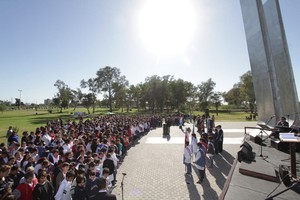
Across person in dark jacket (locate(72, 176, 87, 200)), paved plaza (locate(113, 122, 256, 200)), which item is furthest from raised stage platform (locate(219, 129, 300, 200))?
person in dark jacket (locate(72, 176, 87, 200))

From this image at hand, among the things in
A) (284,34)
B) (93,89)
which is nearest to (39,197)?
(284,34)

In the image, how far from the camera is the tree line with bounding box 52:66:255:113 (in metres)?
61.9

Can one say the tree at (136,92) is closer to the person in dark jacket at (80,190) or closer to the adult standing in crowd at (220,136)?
the adult standing in crowd at (220,136)

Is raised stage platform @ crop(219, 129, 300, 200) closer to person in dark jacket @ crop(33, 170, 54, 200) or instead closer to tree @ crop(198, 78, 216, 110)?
person in dark jacket @ crop(33, 170, 54, 200)

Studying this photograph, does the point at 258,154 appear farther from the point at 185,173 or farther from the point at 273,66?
the point at 273,66

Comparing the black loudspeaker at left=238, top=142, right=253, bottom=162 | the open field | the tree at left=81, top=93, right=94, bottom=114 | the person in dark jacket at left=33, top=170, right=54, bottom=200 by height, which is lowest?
the black loudspeaker at left=238, top=142, right=253, bottom=162

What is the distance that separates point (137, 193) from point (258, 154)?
6.45m

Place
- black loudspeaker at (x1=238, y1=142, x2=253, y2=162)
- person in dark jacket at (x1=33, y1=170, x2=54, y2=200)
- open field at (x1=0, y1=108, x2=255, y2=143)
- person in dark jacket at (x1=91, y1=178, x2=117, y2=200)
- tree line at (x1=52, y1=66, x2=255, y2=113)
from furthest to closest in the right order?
tree line at (x1=52, y1=66, x2=255, y2=113) → open field at (x1=0, y1=108, x2=255, y2=143) → black loudspeaker at (x1=238, y1=142, x2=253, y2=162) → person in dark jacket at (x1=91, y1=178, x2=117, y2=200) → person in dark jacket at (x1=33, y1=170, x2=54, y2=200)

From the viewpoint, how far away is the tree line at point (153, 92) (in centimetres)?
6194

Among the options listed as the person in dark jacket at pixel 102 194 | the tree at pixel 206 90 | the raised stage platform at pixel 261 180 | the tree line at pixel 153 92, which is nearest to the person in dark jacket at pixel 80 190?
the person in dark jacket at pixel 102 194

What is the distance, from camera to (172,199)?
7.79m

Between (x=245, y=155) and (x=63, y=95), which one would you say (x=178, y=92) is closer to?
(x=63, y=95)

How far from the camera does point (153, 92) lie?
6156 centimetres

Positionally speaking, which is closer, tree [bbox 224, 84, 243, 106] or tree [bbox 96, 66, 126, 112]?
tree [bbox 96, 66, 126, 112]
